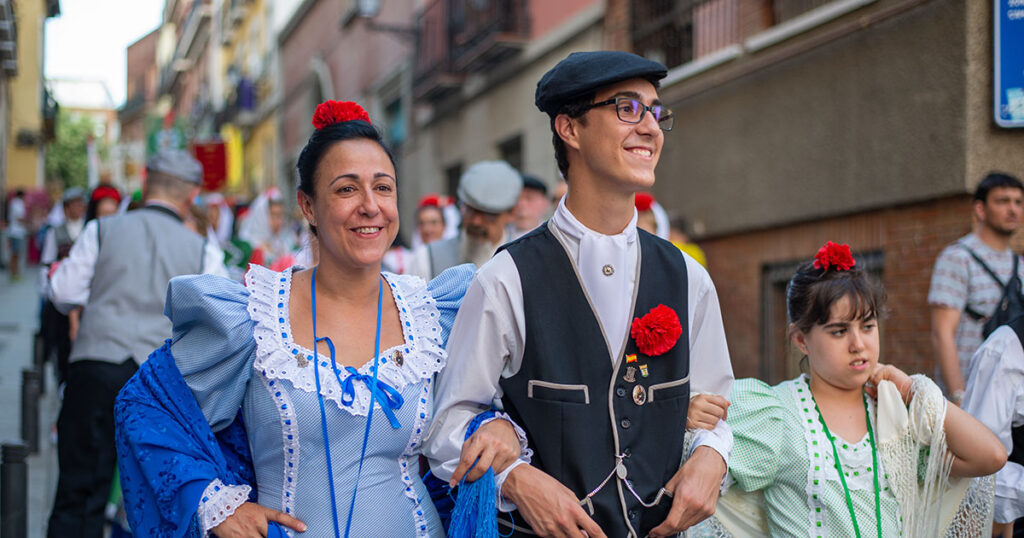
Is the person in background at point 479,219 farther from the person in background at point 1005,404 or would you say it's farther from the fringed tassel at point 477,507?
the fringed tassel at point 477,507

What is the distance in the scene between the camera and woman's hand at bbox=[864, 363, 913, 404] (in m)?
3.40

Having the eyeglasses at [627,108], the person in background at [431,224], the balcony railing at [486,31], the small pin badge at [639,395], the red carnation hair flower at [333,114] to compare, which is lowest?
the small pin badge at [639,395]

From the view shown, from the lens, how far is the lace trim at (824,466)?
3.32m

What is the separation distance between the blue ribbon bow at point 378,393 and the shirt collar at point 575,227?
0.64 metres

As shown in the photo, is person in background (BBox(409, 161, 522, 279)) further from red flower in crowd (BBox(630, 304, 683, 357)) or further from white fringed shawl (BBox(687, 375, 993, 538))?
red flower in crowd (BBox(630, 304, 683, 357))

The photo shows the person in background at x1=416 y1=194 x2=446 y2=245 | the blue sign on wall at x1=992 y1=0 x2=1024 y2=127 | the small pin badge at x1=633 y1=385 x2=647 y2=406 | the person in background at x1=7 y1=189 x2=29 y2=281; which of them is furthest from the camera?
the person in background at x1=7 y1=189 x2=29 y2=281

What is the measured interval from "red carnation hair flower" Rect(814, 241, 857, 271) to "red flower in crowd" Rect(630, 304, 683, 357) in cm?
109

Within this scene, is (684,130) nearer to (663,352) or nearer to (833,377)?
(833,377)

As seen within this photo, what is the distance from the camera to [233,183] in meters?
37.6

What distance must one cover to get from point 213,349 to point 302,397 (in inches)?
11.0

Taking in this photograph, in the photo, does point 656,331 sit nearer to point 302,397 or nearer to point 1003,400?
point 302,397

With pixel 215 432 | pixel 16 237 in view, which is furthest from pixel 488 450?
pixel 16 237

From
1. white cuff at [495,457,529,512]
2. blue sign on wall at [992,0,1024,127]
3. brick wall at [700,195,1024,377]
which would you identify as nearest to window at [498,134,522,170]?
brick wall at [700,195,1024,377]

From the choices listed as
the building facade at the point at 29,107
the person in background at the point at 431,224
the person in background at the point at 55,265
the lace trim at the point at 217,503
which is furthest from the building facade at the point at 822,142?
the building facade at the point at 29,107
